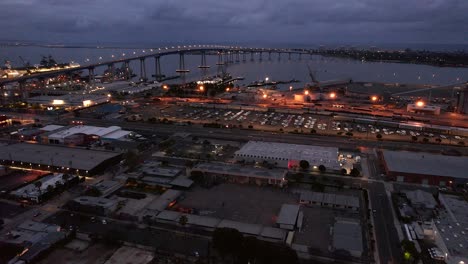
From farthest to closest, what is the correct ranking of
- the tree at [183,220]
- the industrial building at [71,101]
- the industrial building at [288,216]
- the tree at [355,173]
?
the industrial building at [71,101] → the tree at [355,173] → the tree at [183,220] → the industrial building at [288,216]

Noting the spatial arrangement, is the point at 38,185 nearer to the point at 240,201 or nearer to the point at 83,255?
the point at 83,255

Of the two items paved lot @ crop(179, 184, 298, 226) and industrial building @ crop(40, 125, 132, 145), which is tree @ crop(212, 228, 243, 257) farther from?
industrial building @ crop(40, 125, 132, 145)

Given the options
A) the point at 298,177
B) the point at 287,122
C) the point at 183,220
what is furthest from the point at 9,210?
the point at 287,122

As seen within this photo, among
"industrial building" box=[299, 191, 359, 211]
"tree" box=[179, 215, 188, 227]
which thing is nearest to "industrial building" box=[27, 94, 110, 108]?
"tree" box=[179, 215, 188, 227]

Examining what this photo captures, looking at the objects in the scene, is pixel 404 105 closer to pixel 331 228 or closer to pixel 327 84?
pixel 327 84

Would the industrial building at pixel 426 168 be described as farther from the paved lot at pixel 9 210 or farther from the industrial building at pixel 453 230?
the paved lot at pixel 9 210

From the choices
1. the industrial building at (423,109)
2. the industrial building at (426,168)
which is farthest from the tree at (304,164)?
the industrial building at (423,109)
